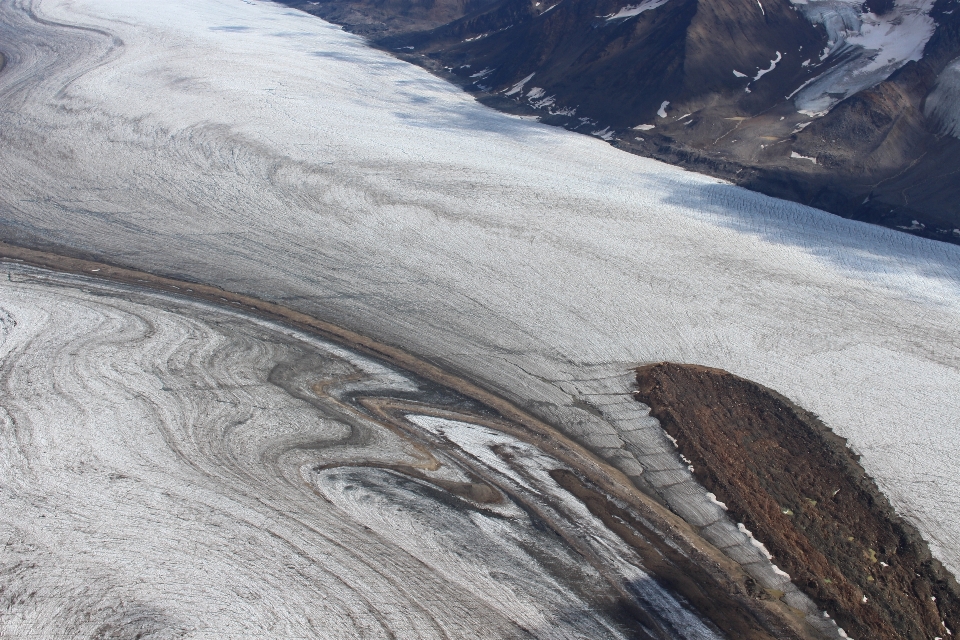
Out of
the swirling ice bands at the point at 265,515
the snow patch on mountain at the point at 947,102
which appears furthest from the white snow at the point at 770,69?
the swirling ice bands at the point at 265,515

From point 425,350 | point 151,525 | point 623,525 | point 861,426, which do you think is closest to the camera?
point 151,525

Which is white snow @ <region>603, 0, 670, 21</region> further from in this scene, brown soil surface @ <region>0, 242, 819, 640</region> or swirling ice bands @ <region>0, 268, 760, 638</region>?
swirling ice bands @ <region>0, 268, 760, 638</region>

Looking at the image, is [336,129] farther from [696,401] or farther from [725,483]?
[725,483]

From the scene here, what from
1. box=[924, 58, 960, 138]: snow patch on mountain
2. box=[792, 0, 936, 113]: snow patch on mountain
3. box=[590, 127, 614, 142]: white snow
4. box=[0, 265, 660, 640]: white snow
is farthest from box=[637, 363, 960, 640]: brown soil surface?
box=[792, 0, 936, 113]: snow patch on mountain

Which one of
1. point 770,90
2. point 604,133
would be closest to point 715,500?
point 604,133

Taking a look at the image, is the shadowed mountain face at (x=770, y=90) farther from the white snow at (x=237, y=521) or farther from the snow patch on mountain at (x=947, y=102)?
the white snow at (x=237, y=521)

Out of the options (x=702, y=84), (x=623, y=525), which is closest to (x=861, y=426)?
(x=623, y=525)
